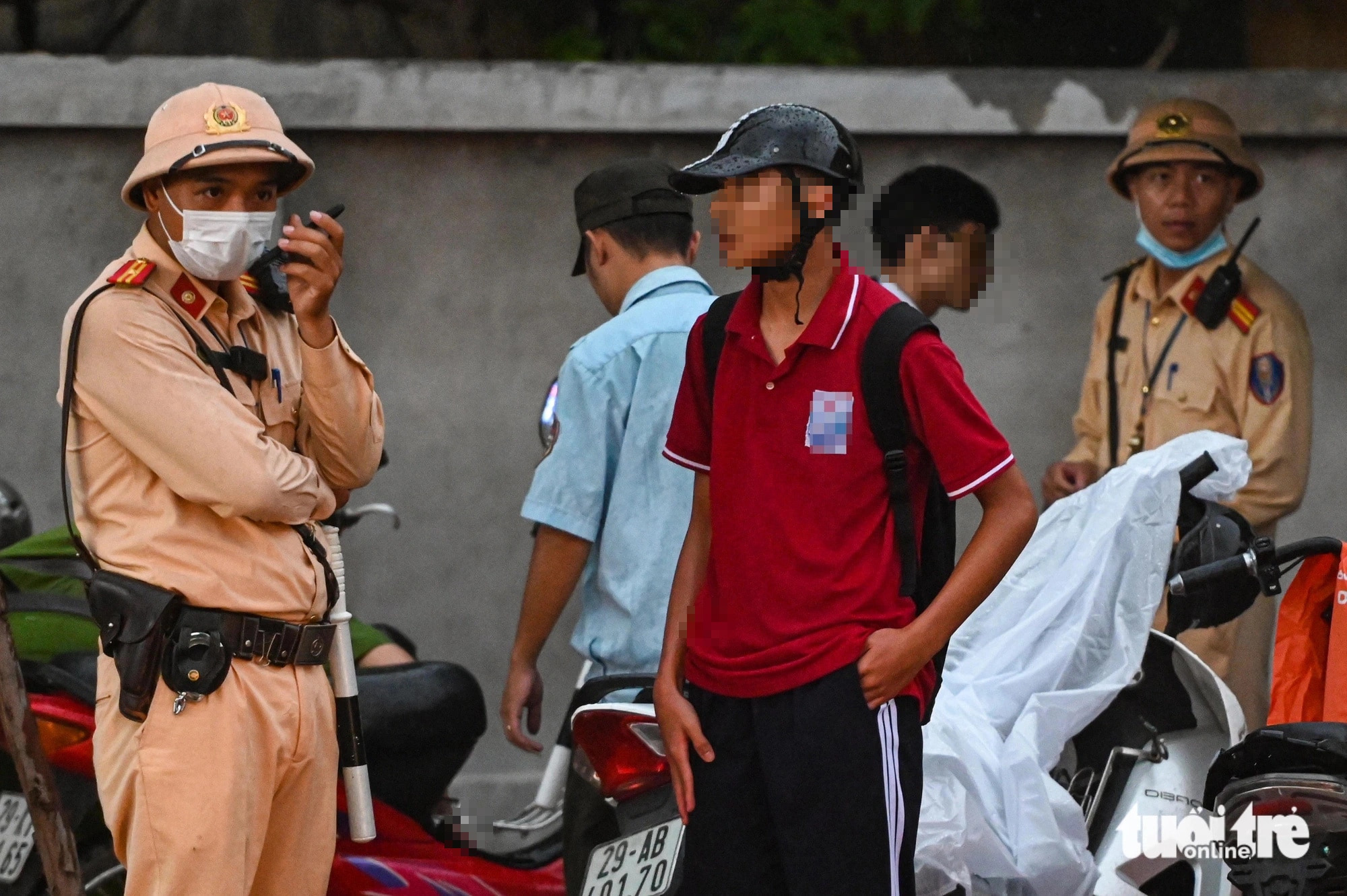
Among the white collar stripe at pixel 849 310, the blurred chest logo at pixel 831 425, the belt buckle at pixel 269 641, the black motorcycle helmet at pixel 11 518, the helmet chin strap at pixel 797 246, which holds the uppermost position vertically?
the helmet chin strap at pixel 797 246

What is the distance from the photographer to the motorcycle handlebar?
337 centimetres

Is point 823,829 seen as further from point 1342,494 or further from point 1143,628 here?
point 1342,494

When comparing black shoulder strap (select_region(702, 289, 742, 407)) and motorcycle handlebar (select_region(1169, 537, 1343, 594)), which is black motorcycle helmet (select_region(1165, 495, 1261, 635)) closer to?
motorcycle handlebar (select_region(1169, 537, 1343, 594))

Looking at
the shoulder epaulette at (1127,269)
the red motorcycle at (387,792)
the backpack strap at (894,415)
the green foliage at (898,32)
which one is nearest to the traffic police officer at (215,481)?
the red motorcycle at (387,792)

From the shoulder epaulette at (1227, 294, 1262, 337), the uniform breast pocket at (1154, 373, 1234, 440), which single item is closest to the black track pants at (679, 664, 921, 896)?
the uniform breast pocket at (1154, 373, 1234, 440)

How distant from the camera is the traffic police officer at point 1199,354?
4.90 m

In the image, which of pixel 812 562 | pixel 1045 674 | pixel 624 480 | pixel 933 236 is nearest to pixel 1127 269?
pixel 933 236

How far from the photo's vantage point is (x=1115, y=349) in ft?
17.4

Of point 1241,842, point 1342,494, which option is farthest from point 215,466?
point 1342,494

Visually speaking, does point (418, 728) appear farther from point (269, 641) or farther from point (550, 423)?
point (269, 641)

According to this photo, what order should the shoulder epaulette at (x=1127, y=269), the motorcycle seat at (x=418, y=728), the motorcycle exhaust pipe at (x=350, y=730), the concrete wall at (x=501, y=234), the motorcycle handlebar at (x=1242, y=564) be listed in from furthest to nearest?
the concrete wall at (x=501, y=234) → the shoulder epaulette at (x=1127, y=269) → the motorcycle seat at (x=418, y=728) → the motorcycle handlebar at (x=1242, y=564) → the motorcycle exhaust pipe at (x=350, y=730)

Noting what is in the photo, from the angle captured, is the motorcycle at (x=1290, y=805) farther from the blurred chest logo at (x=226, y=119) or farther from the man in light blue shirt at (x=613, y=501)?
the blurred chest logo at (x=226, y=119)

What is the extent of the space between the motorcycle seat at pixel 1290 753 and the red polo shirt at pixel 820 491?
71 cm

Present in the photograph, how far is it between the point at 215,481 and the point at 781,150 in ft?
3.66
